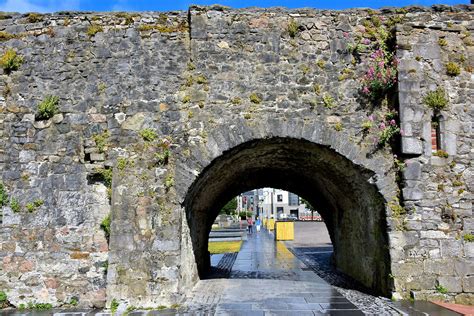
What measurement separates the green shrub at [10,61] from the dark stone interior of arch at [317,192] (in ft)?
11.9

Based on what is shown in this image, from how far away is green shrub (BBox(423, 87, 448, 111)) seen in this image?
297 inches

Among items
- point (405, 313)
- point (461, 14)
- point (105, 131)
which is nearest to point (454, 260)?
point (405, 313)

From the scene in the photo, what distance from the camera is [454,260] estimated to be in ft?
23.7

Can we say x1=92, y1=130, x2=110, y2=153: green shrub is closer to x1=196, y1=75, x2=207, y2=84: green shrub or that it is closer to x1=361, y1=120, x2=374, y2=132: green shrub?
x1=196, y1=75, x2=207, y2=84: green shrub

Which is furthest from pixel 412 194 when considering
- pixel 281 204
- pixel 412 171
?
A: pixel 281 204

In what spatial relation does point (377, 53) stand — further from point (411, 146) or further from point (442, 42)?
point (411, 146)

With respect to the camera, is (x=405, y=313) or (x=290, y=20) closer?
(x=405, y=313)

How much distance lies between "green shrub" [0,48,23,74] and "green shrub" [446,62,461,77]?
7.14 m

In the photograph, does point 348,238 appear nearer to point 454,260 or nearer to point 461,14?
point 454,260

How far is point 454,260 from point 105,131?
5912 millimetres

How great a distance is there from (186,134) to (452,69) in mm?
4518

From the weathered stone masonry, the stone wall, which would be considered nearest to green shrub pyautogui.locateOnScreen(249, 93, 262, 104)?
the weathered stone masonry

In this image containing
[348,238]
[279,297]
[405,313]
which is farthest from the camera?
[348,238]

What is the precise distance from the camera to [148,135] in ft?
24.6
